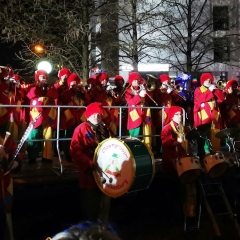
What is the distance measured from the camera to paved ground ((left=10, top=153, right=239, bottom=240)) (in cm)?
623

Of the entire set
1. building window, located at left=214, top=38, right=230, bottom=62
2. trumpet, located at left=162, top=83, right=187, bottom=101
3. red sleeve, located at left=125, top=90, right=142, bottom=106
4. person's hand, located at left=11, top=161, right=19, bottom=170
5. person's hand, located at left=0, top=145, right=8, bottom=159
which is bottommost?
person's hand, located at left=11, top=161, right=19, bottom=170

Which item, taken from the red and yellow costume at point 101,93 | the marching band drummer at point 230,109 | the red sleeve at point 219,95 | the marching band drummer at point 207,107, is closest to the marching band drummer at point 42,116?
the red and yellow costume at point 101,93

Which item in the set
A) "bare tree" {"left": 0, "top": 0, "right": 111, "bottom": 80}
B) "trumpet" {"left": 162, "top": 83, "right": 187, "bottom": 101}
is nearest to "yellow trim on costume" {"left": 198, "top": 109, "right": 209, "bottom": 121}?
"trumpet" {"left": 162, "top": 83, "right": 187, "bottom": 101}

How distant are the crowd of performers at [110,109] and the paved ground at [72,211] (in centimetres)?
56

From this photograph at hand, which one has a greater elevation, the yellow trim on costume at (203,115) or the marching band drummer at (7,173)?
the yellow trim on costume at (203,115)

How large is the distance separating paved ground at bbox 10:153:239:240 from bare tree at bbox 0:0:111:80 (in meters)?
6.54

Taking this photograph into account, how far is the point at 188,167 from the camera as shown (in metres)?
6.28

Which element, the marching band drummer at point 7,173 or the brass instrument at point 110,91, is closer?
the marching band drummer at point 7,173

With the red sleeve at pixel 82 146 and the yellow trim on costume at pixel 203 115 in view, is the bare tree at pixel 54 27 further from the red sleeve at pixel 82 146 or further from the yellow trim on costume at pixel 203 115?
the red sleeve at pixel 82 146

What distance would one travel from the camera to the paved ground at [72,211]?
6230mm

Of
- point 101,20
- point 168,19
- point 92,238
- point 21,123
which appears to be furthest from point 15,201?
point 168,19

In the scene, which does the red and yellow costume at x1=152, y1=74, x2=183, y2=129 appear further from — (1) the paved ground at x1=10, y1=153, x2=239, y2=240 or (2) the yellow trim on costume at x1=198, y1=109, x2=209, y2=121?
(1) the paved ground at x1=10, y1=153, x2=239, y2=240

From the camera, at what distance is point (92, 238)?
5.77 feet

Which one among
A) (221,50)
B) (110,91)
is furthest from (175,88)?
(221,50)
